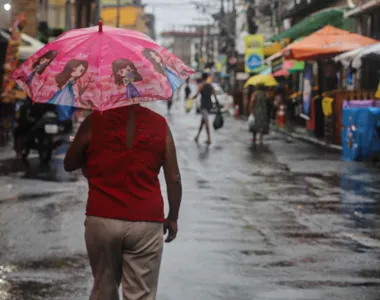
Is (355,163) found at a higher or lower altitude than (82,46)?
lower

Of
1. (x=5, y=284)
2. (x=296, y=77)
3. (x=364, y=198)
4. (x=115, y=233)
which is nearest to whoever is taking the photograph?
(x=115, y=233)

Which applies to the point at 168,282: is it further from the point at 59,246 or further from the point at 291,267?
the point at 59,246

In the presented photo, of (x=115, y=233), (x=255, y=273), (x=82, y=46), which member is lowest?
(x=255, y=273)

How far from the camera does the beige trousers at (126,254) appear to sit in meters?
5.14

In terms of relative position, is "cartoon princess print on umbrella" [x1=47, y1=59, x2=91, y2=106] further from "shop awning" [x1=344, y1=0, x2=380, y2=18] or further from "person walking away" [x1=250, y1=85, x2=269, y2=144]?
"shop awning" [x1=344, y1=0, x2=380, y2=18]

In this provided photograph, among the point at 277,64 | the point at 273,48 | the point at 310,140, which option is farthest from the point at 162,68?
the point at 273,48

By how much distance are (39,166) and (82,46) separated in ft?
47.7

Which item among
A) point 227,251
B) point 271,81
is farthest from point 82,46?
point 271,81

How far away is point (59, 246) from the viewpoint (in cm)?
1003

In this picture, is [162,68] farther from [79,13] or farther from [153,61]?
[79,13]

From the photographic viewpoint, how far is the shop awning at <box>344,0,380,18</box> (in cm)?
3045

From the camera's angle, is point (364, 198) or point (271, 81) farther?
point (271, 81)

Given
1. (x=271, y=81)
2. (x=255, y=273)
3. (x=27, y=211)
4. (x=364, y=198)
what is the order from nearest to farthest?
(x=255, y=273), (x=27, y=211), (x=364, y=198), (x=271, y=81)

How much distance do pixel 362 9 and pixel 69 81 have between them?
2748 centimetres
